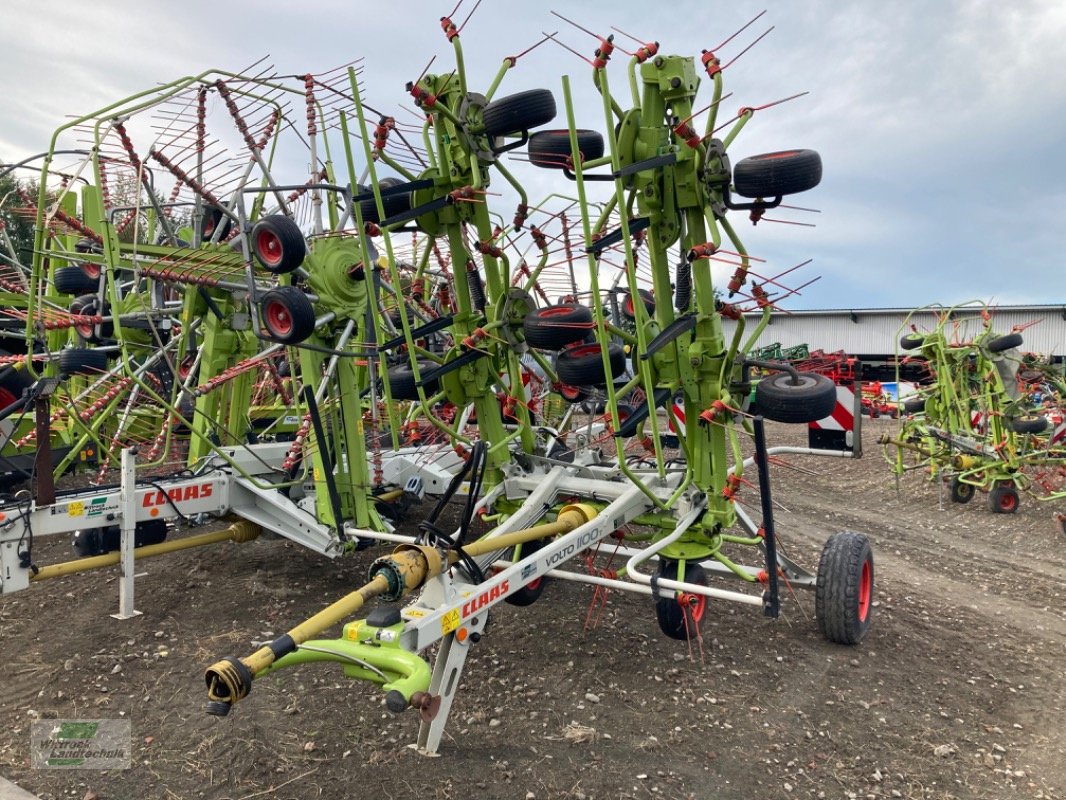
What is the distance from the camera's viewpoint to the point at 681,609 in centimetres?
501

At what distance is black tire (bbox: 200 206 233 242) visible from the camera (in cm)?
636

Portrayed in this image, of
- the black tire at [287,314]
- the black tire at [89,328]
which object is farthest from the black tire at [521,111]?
the black tire at [89,328]

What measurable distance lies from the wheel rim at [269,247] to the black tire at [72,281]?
12.1 feet

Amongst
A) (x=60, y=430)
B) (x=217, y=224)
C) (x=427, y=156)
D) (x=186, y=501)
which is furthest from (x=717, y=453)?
(x=60, y=430)

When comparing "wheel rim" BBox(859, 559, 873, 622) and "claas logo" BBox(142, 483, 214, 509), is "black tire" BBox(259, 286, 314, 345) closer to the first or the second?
"claas logo" BBox(142, 483, 214, 509)

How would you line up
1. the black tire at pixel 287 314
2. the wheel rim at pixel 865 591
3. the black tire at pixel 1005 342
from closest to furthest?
the black tire at pixel 287 314 → the wheel rim at pixel 865 591 → the black tire at pixel 1005 342

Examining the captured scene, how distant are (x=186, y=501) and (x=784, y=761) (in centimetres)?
432

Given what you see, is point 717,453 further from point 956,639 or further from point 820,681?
point 956,639

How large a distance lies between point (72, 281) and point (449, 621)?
20.3ft

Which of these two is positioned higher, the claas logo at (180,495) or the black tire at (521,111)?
the black tire at (521,111)

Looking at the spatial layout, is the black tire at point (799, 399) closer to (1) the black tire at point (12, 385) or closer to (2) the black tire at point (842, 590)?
(2) the black tire at point (842, 590)

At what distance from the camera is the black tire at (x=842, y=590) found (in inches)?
203

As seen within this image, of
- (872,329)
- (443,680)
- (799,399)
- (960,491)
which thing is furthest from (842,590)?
(872,329)

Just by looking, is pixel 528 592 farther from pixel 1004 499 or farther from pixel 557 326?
pixel 1004 499
